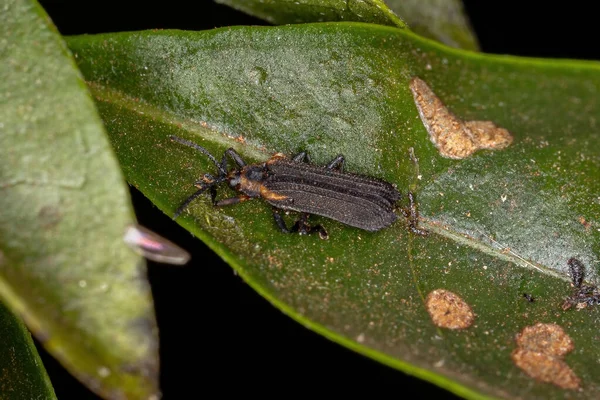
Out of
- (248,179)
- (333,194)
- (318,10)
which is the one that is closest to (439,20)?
(318,10)

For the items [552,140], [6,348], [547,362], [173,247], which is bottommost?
[6,348]

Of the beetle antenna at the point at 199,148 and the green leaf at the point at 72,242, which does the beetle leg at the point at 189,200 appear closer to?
the beetle antenna at the point at 199,148

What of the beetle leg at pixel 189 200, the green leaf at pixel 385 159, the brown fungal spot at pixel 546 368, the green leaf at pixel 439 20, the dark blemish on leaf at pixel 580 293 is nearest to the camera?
the brown fungal spot at pixel 546 368

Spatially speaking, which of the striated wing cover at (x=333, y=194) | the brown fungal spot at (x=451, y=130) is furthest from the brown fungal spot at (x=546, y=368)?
the brown fungal spot at (x=451, y=130)

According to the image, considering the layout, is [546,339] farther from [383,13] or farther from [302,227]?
[383,13]

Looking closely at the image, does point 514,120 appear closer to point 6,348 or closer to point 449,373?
point 449,373

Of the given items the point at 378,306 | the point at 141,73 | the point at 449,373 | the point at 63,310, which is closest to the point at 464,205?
the point at 378,306
